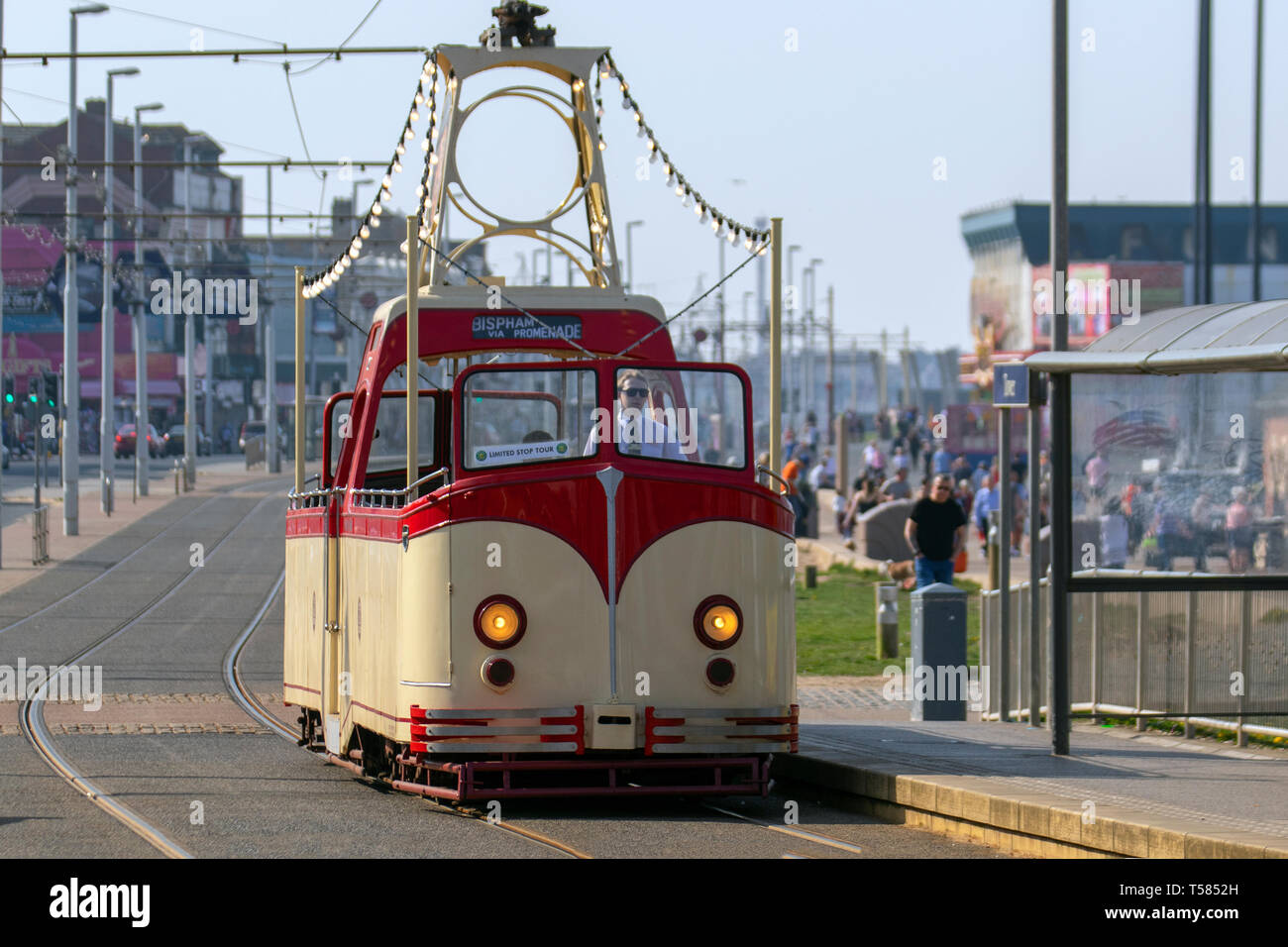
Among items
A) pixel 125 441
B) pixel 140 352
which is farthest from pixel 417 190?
pixel 125 441

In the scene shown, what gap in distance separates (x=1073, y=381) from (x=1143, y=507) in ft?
3.11

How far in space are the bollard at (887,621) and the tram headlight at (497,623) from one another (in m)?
11.6

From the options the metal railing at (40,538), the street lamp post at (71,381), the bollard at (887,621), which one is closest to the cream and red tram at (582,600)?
the bollard at (887,621)

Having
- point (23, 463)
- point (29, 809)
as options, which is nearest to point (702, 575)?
point (29, 809)

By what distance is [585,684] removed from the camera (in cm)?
1091

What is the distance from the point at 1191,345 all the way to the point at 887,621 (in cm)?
1093

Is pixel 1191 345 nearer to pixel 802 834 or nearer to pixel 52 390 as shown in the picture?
pixel 802 834

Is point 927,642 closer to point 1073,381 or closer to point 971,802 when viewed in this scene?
point 1073,381

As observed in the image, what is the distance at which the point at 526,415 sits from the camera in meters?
11.9

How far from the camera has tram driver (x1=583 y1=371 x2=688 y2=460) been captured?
11164 mm

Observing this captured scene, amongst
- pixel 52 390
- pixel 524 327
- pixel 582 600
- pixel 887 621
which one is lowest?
pixel 887 621

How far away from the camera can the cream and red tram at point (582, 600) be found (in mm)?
10820

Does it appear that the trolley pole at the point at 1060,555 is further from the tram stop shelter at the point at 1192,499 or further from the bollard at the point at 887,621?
the bollard at the point at 887,621

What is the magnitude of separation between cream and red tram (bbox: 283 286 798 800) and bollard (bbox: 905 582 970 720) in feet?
13.9
